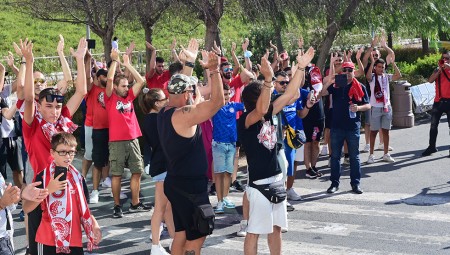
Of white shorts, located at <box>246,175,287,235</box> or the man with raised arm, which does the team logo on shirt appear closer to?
the man with raised arm

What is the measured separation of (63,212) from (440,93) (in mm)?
9171

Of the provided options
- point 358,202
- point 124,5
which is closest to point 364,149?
point 358,202

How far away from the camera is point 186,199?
6.96 metres

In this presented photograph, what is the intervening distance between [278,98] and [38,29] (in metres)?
32.6

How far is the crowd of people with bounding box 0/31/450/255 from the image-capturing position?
249 inches

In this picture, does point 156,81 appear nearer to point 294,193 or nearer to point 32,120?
point 294,193

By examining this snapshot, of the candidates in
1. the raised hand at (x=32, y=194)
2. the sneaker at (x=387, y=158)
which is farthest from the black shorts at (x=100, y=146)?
the raised hand at (x=32, y=194)

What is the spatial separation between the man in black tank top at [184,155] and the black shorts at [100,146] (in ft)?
13.5

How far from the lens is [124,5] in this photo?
16.6 meters

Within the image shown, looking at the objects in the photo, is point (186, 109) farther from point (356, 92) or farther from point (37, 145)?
point (356, 92)

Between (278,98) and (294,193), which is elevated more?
(278,98)

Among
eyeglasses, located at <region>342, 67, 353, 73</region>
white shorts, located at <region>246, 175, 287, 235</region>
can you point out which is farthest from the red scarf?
white shorts, located at <region>246, 175, 287, 235</region>

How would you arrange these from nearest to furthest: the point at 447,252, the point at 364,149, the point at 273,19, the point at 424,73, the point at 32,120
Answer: the point at 32,120, the point at 447,252, the point at 364,149, the point at 273,19, the point at 424,73

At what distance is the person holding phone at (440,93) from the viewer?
45.0 feet
